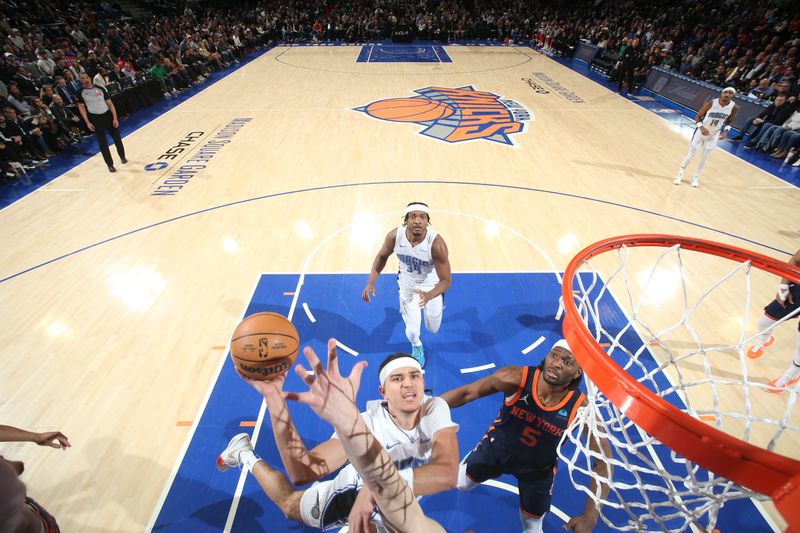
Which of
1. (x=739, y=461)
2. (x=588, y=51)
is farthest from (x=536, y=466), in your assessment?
(x=588, y=51)

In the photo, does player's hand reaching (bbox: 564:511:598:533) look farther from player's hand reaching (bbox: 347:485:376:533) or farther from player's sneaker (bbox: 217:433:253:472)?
player's sneaker (bbox: 217:433:253:472)

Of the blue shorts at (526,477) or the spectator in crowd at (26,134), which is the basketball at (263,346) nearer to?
the blue shorts at (526,477)

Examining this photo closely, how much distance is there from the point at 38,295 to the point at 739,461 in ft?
24.8

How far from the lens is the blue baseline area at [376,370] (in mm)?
3252

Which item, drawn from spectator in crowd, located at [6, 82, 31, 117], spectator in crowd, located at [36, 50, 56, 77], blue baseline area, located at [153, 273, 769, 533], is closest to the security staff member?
spectator in crowd, located at [6, 82, 31, 117]

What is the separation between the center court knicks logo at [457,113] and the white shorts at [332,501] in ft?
30.0

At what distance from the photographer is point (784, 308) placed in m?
4.28

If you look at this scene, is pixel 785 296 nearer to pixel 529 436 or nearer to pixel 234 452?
pixel 529 436

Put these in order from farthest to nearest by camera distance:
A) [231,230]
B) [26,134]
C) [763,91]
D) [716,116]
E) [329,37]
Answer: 1. [329,37]
2. [763,91]
3. [26,134]
4. [716,116]
5. [231,230]

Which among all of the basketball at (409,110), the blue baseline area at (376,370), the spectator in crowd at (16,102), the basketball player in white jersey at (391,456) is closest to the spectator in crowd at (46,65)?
the spectator in crowd at (16,102)

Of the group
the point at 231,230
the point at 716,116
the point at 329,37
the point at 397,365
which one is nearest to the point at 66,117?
the point at 231,230

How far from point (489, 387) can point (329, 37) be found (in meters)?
25.8

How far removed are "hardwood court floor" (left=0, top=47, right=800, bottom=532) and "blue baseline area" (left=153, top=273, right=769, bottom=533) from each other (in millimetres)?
249

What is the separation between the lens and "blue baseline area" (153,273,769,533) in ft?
10.7
